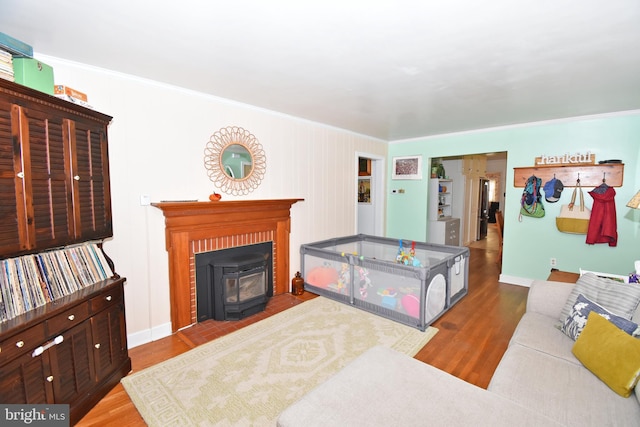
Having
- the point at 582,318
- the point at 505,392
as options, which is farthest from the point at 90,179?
the point at 582,318

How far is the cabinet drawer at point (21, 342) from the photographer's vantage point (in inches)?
Result: 56.3

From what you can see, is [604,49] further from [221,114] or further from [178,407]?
[178,407]

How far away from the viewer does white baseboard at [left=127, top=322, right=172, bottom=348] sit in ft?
8.78

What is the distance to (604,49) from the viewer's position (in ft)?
6.63

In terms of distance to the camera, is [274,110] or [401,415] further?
[274,110]

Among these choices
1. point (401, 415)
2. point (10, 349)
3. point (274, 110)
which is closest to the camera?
point (401, 415)

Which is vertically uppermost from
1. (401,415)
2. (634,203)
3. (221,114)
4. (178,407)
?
(221,114)

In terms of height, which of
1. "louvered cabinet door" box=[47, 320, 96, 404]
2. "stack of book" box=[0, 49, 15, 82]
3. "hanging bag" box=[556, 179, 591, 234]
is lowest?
"louvered cabinet door" box=[47, 320, 96, 404]

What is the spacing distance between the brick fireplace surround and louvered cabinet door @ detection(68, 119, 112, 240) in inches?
21.7

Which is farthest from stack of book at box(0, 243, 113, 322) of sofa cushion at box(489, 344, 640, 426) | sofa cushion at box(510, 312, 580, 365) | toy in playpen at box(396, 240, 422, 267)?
sofa cushion at box(510, 312, 580, 365)

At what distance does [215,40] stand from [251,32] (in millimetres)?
280

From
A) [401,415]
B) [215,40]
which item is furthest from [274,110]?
[401,415]

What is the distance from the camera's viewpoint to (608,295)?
2.01m

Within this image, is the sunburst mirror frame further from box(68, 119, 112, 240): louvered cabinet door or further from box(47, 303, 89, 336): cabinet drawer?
box(47, 303, 89, 336): cabinet drawer
